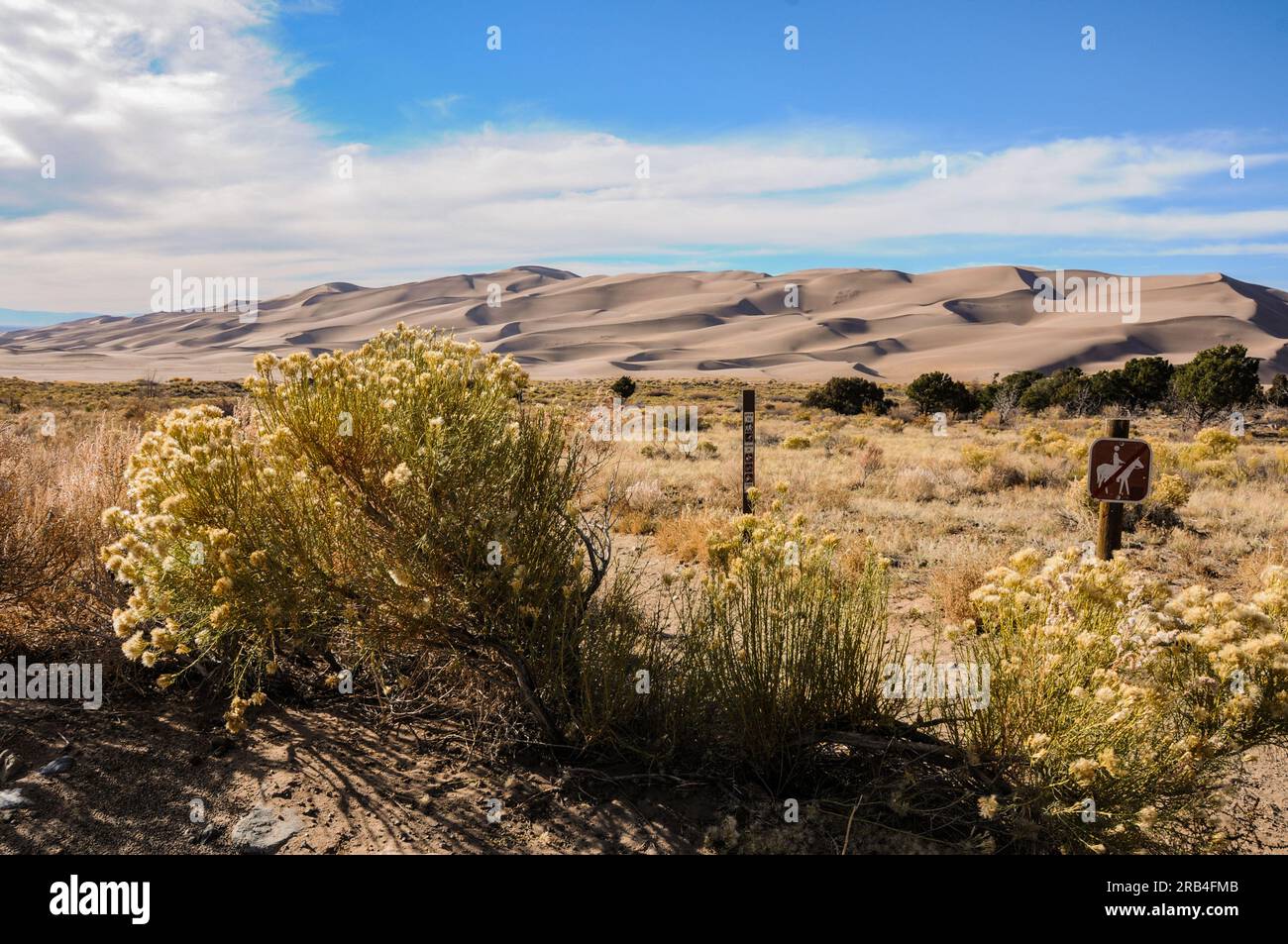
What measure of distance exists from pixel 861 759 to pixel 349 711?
2721mm

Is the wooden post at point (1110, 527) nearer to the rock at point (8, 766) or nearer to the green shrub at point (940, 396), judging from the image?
the rock at point (8, 766)

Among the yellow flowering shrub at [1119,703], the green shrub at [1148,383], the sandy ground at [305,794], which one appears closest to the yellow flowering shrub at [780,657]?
the sandy ground at [305,794]

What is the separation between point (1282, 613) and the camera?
138 inches

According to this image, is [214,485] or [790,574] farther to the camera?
[790,574]

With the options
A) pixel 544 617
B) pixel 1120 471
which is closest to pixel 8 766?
pixel 544 617

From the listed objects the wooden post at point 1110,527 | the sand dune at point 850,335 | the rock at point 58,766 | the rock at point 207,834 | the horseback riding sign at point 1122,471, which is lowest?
the rock at point 207,834

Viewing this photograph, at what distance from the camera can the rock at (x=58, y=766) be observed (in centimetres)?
365

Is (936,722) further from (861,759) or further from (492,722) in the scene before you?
(492,722)

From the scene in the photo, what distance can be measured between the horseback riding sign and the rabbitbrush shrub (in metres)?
2.71

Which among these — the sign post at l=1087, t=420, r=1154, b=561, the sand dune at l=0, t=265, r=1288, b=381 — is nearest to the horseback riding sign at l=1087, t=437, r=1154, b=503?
the sign post at l=1087, t=420, r=1154, b=561

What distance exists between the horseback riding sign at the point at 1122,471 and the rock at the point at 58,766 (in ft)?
17.4

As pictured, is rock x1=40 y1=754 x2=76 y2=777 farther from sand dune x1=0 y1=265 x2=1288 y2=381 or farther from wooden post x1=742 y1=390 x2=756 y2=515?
sand dune x1=0 y1=265 x2=1288 y2=381
